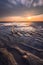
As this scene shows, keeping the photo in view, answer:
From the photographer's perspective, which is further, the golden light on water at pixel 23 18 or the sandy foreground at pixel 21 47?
the golden light on water at pixel 23 18

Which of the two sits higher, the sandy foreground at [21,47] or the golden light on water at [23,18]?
the golden light on water at [23,18]

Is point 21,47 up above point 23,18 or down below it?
below

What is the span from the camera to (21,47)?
1565mm

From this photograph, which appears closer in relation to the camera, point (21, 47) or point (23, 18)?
point (21, 47)

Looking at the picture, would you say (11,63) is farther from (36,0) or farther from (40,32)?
(36,0)

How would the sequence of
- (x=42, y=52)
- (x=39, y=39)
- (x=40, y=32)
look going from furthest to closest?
1. (x=40, y=32)
2. (x=39, y=39)
3. (x=42, y=52)

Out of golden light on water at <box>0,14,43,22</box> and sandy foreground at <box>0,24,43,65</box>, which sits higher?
golden light on water at <box>0,14,43,22</box>

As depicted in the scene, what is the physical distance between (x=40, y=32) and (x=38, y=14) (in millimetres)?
693

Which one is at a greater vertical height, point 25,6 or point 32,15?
point 25,6

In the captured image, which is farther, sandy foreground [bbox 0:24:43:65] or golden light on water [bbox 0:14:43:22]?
golden light on water [bbox 0:14:43:22]

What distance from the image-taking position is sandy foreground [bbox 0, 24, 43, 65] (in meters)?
1.27

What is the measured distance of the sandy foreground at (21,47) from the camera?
1.27 meters

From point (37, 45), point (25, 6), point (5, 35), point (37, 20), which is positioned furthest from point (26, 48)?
point (25, 6)

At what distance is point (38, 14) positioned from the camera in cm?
263
